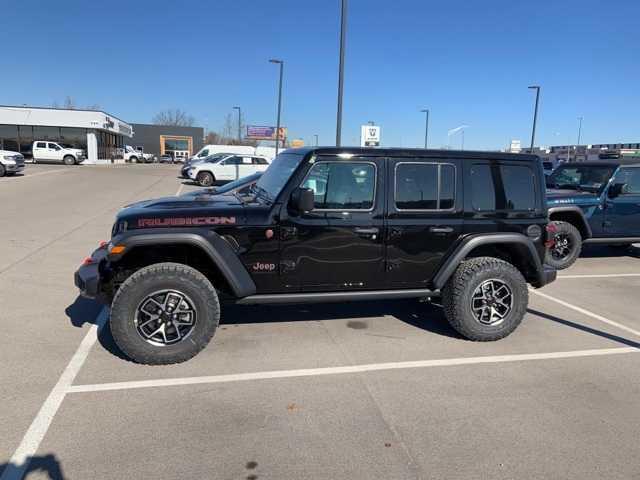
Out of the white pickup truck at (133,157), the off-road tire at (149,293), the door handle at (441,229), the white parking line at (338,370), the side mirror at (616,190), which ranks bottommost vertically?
the white parking line at (338,370)

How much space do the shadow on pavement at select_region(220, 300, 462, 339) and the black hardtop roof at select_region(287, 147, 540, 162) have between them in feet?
5.96

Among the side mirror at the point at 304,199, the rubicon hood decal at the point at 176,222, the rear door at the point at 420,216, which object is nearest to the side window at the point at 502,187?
the rear door at the point at 420,216

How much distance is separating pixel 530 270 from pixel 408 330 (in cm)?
141

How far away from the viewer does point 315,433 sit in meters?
3.06

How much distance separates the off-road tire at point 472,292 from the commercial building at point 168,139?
64.2m

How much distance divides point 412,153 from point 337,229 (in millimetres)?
1052

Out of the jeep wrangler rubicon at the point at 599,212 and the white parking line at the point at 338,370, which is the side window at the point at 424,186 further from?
the jeep wrangler rubicon at the point at 599,212

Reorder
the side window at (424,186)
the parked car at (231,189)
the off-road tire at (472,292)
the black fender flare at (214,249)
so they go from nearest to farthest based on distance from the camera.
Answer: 1. the black fender flare at (214,249)
2. the side window at (424,186)
3. the off-road tire at (472,292)
4. the parked car at (231,189)

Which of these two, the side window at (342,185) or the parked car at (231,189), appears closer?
the side window at (342,185)

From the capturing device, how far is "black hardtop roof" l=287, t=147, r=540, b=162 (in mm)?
4291

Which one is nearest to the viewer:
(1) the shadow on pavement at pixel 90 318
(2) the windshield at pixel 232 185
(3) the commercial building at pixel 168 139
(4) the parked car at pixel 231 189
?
(1) the shadow on pavement at pixel 90 318

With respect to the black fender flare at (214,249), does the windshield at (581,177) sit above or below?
above

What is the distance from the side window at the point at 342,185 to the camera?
Answer: 4.24m

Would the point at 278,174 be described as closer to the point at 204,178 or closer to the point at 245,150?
the point at 204,178
